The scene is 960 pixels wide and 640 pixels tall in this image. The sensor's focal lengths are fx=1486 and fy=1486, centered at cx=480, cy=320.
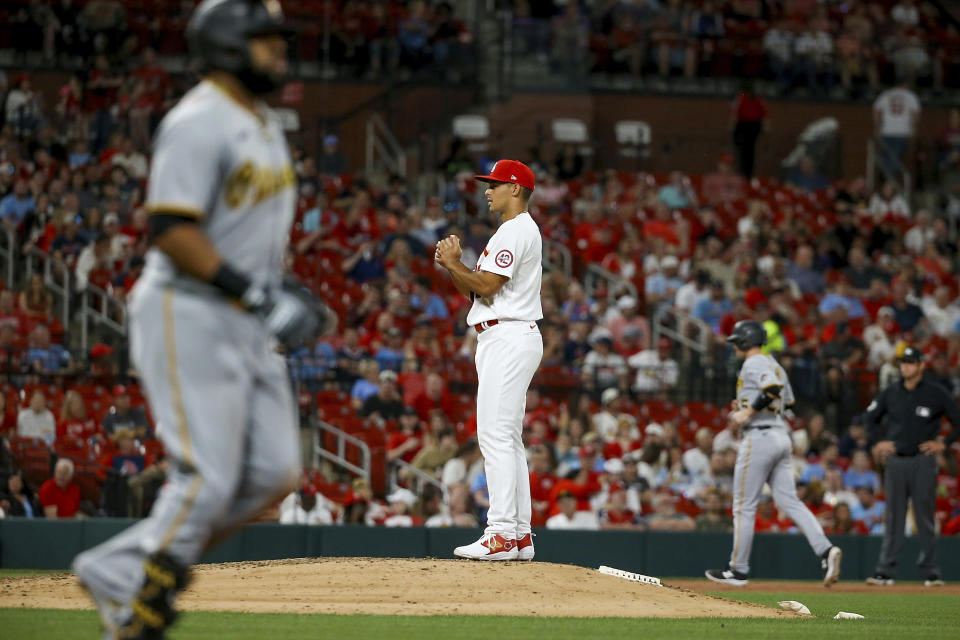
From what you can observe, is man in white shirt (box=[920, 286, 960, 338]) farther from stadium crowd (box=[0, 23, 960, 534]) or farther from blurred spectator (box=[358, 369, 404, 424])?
blurred spectator (box=[358, 369, 404, 424])

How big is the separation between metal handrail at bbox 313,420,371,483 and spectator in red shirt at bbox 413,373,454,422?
1.06 meters

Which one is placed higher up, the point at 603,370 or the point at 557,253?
the point at 557,253

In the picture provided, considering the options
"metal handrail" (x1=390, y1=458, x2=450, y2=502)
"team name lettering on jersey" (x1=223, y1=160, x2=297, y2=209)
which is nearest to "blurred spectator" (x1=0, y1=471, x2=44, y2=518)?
"metal handrail" (x1=390, y1=458, x2=450, y2=502)

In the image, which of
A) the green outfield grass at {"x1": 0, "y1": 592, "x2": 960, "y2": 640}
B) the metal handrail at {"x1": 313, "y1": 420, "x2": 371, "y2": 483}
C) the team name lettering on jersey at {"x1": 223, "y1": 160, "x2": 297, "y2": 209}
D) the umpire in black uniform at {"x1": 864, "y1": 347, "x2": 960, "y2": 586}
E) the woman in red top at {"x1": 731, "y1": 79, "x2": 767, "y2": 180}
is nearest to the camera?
the team name lettering on jersey at {"x1": 223, "y1": 160, "x2": 297, "y2": 209}

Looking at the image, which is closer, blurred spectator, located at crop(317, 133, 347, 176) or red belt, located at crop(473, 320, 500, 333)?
red belt, located at crop(473, 320, 500, 333)

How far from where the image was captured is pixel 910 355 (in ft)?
47.1

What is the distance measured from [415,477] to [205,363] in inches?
426

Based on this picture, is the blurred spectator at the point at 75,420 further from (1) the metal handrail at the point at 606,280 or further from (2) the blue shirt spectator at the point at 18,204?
(1) the metal handrail at the point at 606,280

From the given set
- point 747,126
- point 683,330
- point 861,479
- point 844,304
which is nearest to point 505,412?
point 861,479

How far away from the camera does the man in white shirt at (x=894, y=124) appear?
26.4 m

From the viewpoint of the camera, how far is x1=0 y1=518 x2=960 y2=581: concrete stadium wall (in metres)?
13.4

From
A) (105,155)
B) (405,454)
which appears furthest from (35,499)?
(105,155)

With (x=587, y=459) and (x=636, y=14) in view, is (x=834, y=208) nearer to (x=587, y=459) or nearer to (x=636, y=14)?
(x=636, y=14)

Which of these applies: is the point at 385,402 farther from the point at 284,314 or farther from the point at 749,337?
the point at 284,314
